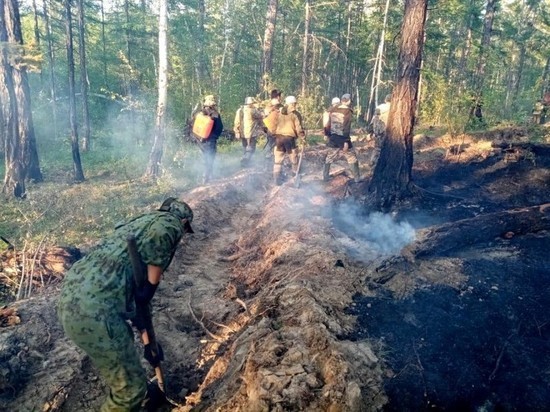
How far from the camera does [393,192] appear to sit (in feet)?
27.2

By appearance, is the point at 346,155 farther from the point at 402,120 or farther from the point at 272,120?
the point at 402,120

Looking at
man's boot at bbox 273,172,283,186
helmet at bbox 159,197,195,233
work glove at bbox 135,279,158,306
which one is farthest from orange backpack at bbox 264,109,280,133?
work glove at bbox 135,279,158,306

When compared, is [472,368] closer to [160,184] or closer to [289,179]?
[289,179]

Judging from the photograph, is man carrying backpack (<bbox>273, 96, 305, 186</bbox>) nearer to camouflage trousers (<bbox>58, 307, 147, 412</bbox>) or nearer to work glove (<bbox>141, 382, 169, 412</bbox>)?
work glove (<bbox>141, 382, 169, 412</bbox>)

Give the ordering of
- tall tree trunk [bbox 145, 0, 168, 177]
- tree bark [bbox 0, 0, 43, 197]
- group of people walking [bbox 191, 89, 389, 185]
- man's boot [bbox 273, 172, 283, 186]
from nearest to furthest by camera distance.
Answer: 1. group of people walking [bbox 191, 89, 389, 185]
2. man's boot [bbox 273, 172, 283, 186]
3. tree bark [bbox 0, 0, 43, 197]
4. tall tree trunk [bbox 145, 0, 168, 177]

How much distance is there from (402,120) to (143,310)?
253 inches

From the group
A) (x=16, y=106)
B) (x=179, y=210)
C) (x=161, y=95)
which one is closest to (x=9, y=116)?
(x=16, y=106)

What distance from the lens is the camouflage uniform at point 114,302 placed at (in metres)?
3.11

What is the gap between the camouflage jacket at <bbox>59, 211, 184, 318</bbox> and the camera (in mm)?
3113

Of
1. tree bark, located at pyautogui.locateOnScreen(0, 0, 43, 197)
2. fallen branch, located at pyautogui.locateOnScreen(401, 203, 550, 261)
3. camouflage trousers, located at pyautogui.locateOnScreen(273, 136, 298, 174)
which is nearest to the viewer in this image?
fallen branch, located at pyautogui.locateOnScreen(401, 203, 550, 261)

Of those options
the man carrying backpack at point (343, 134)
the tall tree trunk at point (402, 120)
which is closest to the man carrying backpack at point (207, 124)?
the man carrying backpack at point (343, 134)

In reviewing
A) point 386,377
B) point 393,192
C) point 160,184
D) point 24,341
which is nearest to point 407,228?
point 393,192

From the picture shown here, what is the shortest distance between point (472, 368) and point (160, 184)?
30.3 feet

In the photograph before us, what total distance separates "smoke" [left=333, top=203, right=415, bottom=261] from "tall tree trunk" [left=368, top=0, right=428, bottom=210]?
45cm
